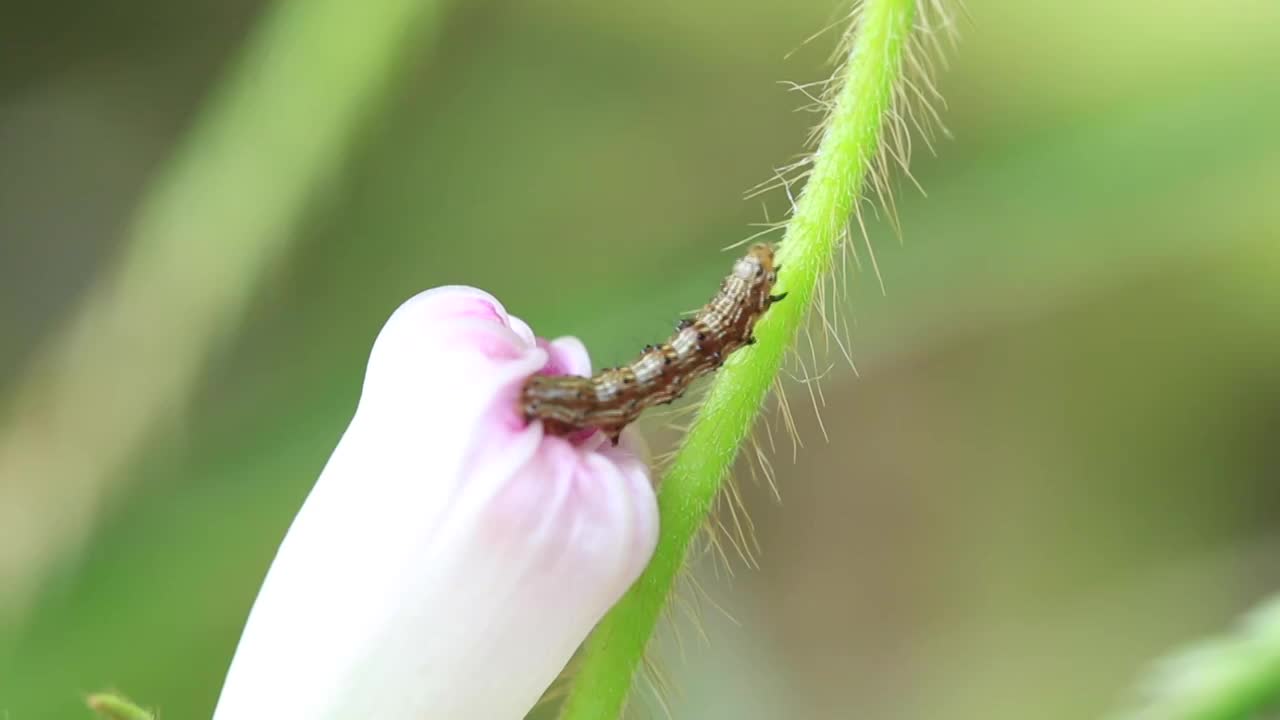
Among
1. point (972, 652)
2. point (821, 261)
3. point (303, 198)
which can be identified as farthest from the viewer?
point (972, 652)

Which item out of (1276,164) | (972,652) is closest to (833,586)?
(972,652)

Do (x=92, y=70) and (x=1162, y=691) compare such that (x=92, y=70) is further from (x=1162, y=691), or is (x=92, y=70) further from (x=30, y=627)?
(x=1162, y=691)

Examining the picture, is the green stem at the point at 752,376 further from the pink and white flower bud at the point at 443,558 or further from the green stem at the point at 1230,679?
the green stem at the point at 1230,679

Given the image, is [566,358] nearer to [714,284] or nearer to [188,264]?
[714,284]

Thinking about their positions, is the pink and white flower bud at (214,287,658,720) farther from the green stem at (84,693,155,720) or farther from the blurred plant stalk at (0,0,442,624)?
the blurred plant stalk at (0,0,442,624)

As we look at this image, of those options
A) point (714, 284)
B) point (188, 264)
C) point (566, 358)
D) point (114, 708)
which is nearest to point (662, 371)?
point (566, 358)

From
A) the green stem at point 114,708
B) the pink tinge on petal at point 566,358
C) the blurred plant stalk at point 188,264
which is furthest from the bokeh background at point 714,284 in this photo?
the green stem at point 114,708
